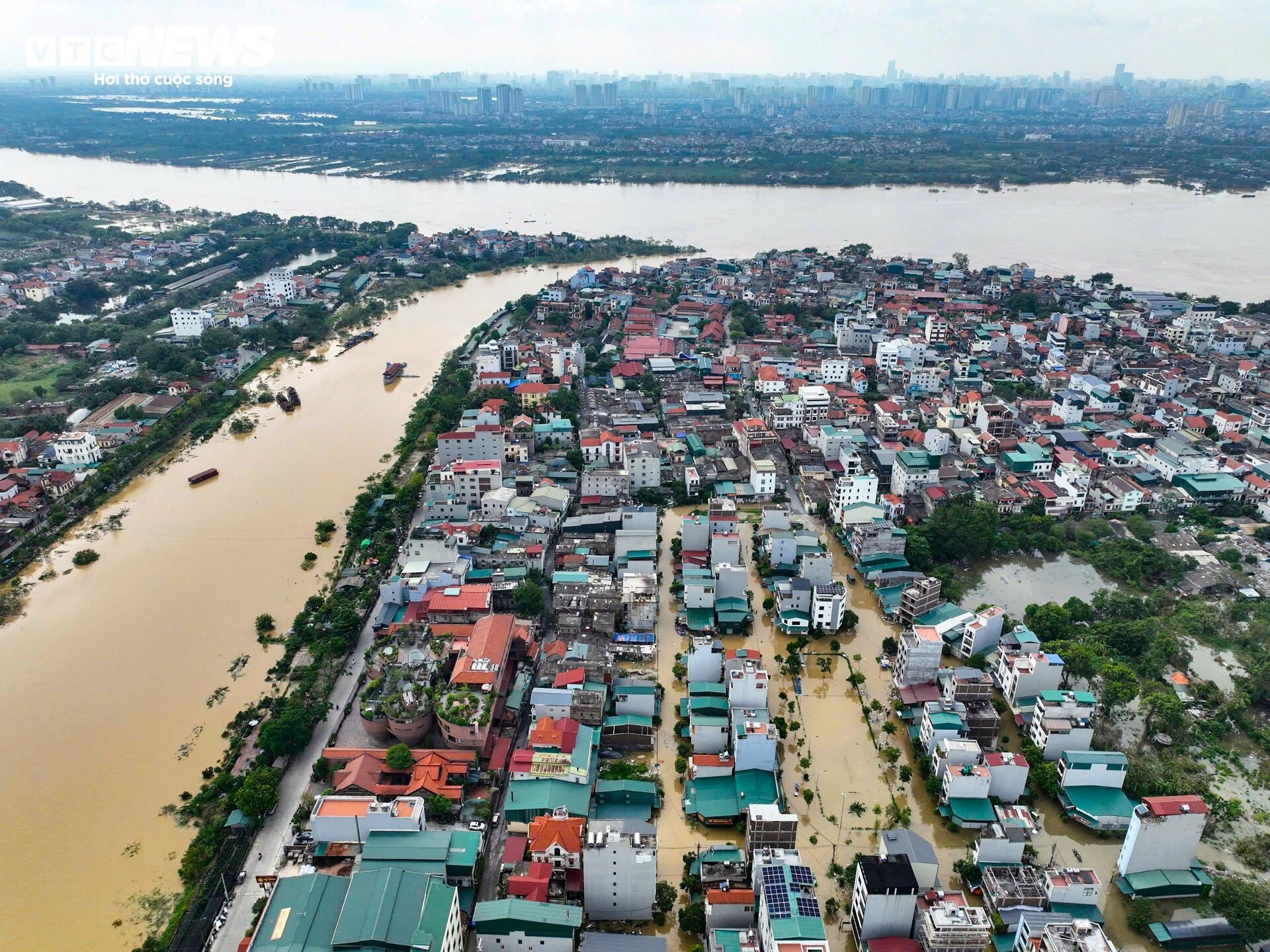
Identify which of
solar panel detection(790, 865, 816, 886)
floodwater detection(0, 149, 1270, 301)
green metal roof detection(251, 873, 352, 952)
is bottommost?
green metal roof detection(251, 873, 352, 952)

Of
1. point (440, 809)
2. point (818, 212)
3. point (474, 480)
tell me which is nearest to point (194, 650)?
point (474, 480)

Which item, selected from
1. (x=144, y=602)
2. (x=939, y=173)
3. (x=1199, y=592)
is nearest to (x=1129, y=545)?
(x=1199, y=592)

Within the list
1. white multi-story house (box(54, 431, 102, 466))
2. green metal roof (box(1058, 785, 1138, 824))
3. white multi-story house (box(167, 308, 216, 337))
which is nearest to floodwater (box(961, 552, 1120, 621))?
green metal roof (box(1058, 785, 1138, 824))

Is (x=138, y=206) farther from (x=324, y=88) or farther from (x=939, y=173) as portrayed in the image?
(x=324, y=88)

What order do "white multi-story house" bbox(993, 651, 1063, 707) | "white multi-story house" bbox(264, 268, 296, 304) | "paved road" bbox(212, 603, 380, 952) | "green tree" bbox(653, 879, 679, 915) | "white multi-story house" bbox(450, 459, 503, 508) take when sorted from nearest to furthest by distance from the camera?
"paved road" bbox(212, 603, 380, 952)
"green tree" bbox(653, 879, 679, 915)
"white multi-story house" bbox(993, 651, 1063, 707)
"white multi-story house" bbox(450, 459, 503, 508)
"white multi-story house" bbox(264, 268, 296, 304)

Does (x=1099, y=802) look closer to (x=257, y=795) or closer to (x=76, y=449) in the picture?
(x=257, y=795)

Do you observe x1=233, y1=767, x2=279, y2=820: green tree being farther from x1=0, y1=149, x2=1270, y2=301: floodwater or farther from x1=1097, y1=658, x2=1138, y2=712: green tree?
x1=0, y1=149, x2=1270, y2=301: floodwater
